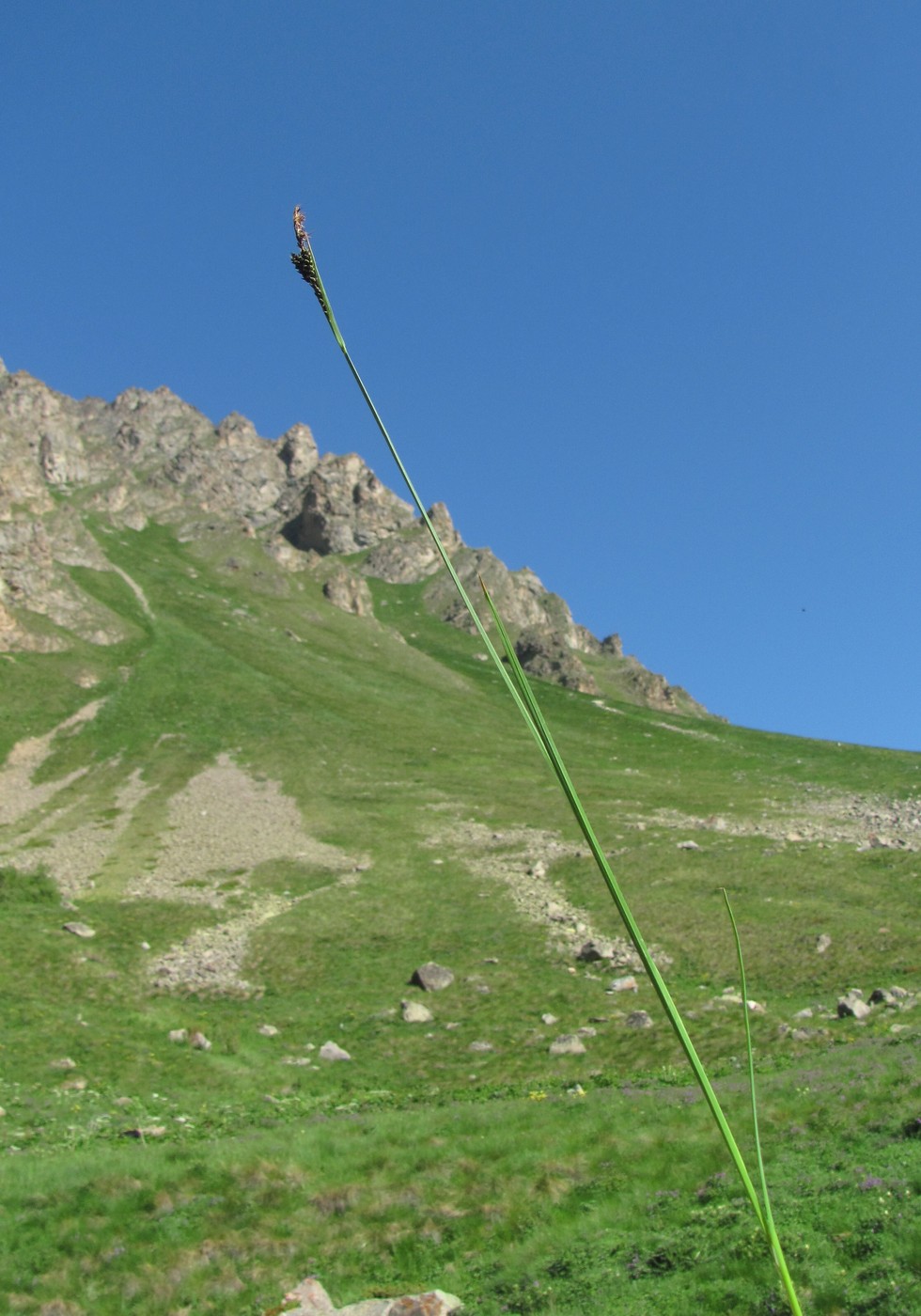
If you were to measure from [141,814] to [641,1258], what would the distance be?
62.8 m

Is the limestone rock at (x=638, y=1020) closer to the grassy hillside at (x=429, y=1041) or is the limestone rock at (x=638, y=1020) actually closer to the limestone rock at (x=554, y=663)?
the grassy hillside at (x=429, y=1041)

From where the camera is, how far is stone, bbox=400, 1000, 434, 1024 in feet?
96.9

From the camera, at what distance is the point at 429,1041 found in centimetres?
2769

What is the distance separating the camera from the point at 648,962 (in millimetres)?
1654

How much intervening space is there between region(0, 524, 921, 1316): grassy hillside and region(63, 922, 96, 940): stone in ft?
1.45

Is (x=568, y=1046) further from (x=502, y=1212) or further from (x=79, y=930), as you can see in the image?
(x=79, y=930)

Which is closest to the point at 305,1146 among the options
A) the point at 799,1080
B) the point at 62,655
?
the point at 799,1080

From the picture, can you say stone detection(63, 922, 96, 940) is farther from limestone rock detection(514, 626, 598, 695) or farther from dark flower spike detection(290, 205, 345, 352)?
limestone rock detection(514, 626, 598, 695)

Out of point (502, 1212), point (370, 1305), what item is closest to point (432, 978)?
point (502, 1212)

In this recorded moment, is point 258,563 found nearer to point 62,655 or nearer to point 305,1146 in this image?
point 62,655

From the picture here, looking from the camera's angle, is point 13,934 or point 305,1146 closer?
point 305,1146

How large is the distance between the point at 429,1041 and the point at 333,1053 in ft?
10.4

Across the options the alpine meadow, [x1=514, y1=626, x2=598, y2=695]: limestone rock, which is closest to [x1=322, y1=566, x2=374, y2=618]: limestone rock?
[x1=514, y1=626, x2=598, y2=695]: limestone rock

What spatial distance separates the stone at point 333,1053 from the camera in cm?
2652
